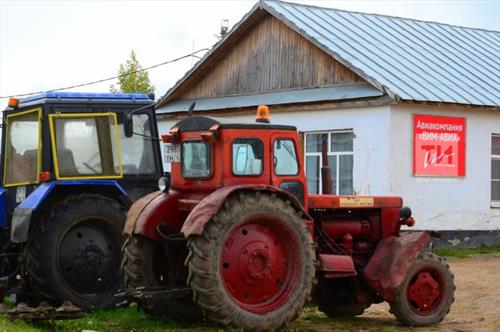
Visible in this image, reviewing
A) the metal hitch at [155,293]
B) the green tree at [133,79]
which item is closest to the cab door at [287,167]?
the metal hitch at [155,293]

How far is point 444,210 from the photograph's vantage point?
21953mm

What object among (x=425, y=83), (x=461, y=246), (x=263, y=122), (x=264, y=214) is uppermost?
(x=425, y=83)

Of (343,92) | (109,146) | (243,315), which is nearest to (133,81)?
(343,92)

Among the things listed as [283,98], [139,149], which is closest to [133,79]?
[283,98]

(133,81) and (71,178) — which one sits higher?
(133,81)

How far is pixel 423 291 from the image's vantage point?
11195mm

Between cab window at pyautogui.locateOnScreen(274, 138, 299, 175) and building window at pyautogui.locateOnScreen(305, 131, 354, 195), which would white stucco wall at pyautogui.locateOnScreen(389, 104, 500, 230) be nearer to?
building window at pyautogui.locateOnScreen(305, 131, 354, 195)

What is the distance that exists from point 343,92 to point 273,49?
3.55m

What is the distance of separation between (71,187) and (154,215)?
5.37ft

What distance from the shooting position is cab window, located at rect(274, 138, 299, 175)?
10.4 m

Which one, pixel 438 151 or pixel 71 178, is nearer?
pixel 71 178

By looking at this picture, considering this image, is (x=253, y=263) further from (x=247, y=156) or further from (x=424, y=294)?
(x=424, y=294)

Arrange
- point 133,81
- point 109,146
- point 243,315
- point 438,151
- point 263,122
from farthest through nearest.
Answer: point 133,81, point 438,151, point 109,146, point 263,122, point 243,315

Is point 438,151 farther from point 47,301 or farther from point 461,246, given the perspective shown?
point 47,301
